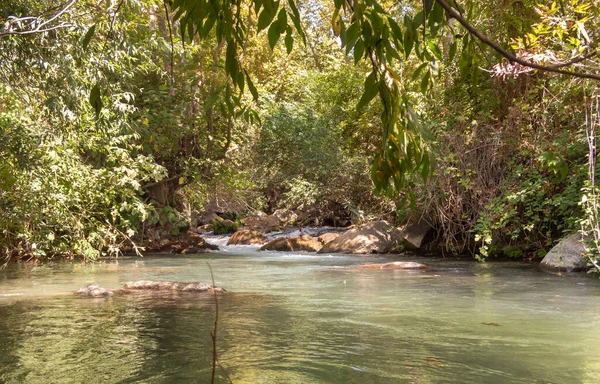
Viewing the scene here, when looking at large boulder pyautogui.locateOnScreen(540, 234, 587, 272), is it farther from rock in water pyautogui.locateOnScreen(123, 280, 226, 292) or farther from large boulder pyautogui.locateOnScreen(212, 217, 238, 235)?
large boulder pyautogui.locateOnScreen(212, 217, 238, 235)

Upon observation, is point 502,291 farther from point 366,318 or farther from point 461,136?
point 461,136

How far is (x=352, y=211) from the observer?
20.0m

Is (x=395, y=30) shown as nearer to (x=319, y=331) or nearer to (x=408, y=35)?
(x=408, y=35)

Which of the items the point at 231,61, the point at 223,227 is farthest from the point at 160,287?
the point at 223,227

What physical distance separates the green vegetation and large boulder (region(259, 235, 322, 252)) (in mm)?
2099

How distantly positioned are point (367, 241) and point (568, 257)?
20.1 feet

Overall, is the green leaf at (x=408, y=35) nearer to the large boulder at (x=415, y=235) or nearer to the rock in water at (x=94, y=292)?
the rock in water at (x=94, y=292)

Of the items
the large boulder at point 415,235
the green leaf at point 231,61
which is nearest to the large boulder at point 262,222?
the large boulder at point 415,235

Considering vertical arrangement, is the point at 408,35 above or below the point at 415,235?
above

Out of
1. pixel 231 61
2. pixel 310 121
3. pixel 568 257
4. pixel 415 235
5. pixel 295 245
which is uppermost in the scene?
pixel 310 121

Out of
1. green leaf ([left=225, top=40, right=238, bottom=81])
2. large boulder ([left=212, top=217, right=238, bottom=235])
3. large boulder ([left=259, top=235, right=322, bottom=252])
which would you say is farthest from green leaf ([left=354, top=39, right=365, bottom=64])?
large boulder ([left=212, top=217, right=238, bottom=235])

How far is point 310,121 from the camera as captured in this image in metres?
22.3

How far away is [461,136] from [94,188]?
7.69m

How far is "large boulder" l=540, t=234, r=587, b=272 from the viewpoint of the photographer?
35.5 ft
